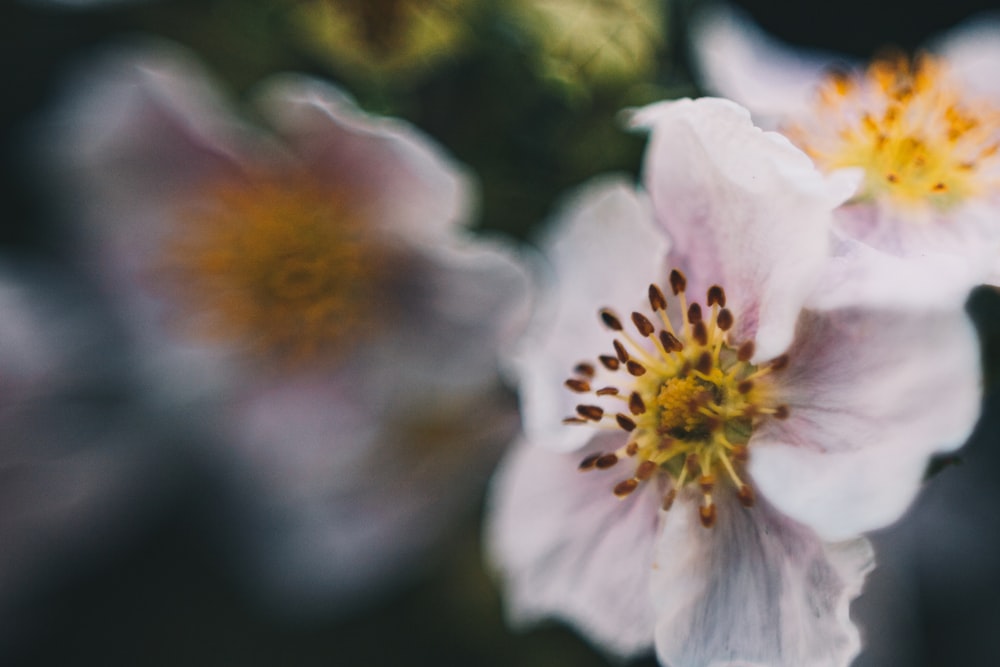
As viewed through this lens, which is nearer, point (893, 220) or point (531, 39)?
point (893, 220)

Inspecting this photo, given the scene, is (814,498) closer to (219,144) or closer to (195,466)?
(219,144)

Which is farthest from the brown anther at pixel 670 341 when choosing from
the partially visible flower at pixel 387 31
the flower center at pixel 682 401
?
the partially visible flower at pixel 387 31

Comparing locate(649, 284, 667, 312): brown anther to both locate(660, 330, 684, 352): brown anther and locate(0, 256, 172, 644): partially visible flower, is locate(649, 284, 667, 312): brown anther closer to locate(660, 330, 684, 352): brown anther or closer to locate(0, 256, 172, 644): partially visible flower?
locate(660, 330, 684, 352): brown anther

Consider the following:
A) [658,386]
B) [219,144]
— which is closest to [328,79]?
[219,144]

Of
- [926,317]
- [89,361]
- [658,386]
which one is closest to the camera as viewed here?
[926,317]

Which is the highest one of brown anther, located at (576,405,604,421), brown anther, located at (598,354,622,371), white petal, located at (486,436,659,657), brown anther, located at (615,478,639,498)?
brown anther, located at (598,354,622,371)

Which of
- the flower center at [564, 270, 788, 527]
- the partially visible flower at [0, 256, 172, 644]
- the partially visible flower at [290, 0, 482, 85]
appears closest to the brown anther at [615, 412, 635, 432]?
the flower center at [564, 270, 788, 527]
